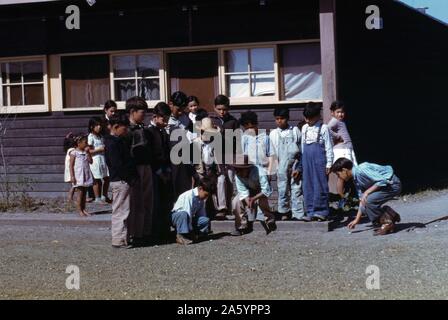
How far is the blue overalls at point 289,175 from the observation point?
11852 millimetres

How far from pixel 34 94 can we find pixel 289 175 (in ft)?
20.1

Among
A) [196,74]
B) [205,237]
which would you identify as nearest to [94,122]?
[196,74]

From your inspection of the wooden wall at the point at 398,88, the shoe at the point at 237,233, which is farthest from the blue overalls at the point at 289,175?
the wooden wall at the point at 398,88

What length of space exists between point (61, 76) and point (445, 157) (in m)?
10.1

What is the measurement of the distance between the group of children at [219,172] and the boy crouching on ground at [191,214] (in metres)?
0.01

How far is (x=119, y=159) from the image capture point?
1072cm

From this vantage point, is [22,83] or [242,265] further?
[22,83]

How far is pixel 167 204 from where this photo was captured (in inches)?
446

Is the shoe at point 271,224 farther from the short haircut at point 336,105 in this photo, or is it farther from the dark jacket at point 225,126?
the short haircut at point 336,105

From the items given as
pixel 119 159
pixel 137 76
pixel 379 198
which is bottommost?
pixel 379 198

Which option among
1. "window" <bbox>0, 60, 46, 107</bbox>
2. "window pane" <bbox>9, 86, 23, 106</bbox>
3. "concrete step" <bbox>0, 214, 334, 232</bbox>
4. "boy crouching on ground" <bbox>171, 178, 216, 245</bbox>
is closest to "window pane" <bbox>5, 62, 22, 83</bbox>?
"window" <bbox>0, 60, 46, 107</bbox>

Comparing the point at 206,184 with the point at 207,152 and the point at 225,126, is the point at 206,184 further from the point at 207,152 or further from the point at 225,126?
the point at 225,126
